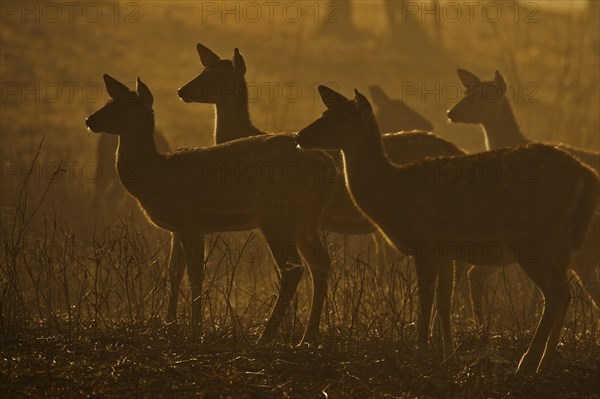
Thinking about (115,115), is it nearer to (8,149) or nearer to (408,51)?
(8,149)

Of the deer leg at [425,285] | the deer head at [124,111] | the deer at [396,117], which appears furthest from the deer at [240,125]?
the deer at [396,117]

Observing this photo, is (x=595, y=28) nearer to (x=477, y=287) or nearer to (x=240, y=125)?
(x=240, y=125)

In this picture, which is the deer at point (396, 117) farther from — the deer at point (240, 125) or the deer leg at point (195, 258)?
the deer leg at point (195, 258)

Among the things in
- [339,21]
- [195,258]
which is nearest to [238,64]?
[195,258]

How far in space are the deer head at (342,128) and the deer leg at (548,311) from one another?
171cm

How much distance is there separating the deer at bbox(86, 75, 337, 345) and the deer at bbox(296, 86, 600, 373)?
0.75 metres

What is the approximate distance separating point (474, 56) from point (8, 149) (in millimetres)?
17535

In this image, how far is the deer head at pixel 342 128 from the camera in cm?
921

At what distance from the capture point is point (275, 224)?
9648 millimetres

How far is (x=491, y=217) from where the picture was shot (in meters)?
8.49

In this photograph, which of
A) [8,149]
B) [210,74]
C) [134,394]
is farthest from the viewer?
[8,149]

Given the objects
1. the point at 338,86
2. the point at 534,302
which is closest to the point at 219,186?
the point at 534,302

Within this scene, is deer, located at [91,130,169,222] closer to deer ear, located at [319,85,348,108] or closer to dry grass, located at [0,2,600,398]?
dry grass, located at [0,2,600,398]

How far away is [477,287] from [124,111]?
3383 mm
